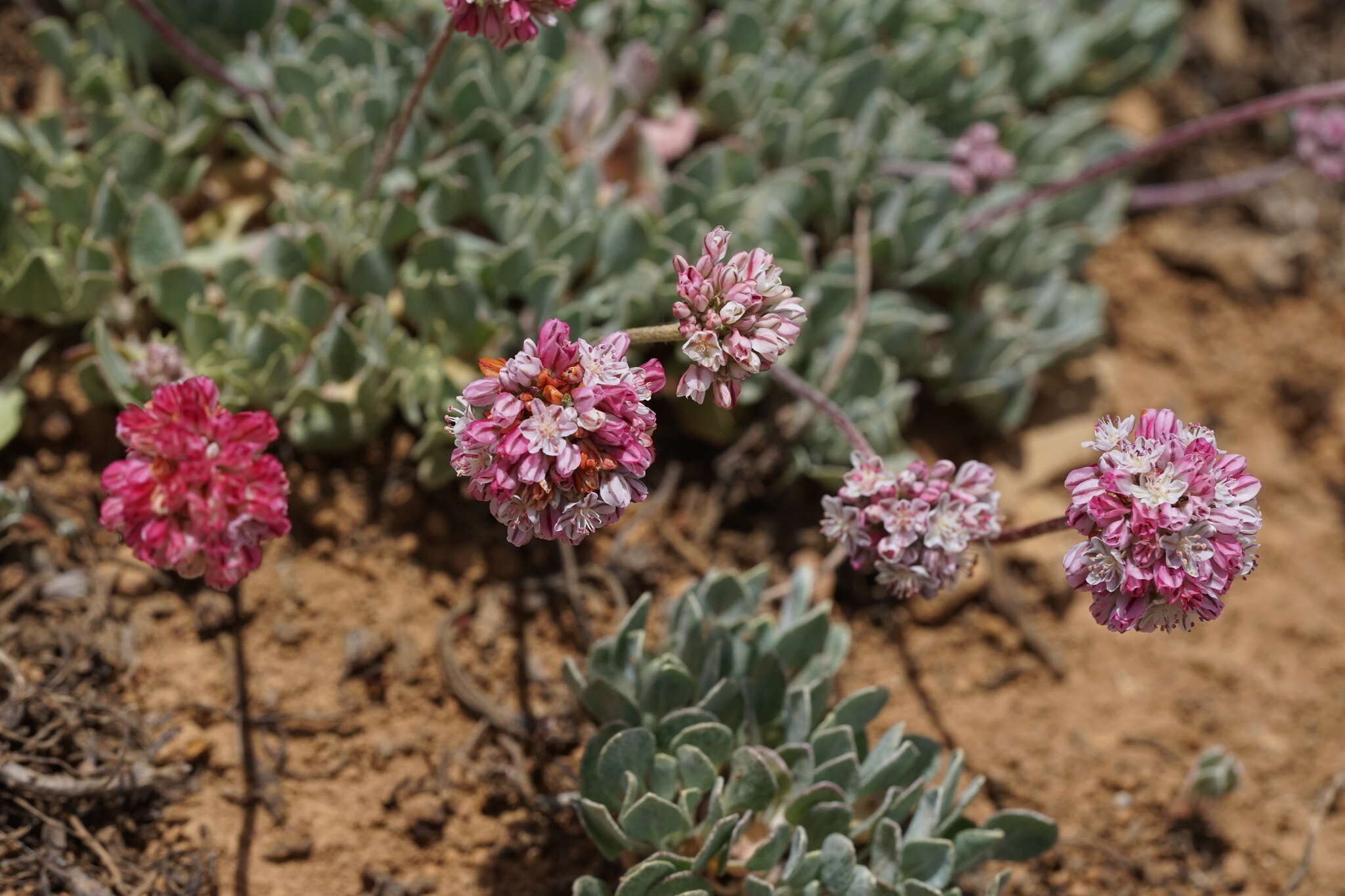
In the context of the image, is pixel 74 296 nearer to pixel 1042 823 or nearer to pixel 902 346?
pixel 902 346

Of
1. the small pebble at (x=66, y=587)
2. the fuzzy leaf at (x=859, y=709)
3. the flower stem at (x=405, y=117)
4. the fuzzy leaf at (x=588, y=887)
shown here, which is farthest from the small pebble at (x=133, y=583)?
the fuzzy leaf at (x=859, y=709)

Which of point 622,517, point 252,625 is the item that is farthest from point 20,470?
point 622,517

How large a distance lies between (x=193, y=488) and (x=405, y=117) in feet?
5.00

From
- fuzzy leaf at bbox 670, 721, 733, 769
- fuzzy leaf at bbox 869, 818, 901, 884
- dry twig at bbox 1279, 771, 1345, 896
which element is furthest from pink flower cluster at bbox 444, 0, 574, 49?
dry twig at bbox 1279, 771, 1345, 896

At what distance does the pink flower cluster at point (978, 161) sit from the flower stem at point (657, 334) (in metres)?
2.14

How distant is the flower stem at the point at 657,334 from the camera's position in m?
2.85

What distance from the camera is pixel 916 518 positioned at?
3129 millimetres

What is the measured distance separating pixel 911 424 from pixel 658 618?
1557mm

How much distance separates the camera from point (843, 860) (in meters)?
3.21

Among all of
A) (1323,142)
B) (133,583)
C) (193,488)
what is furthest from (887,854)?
(1323,142)

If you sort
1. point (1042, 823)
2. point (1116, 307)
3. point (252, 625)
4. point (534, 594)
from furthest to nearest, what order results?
point (1116, 307), point (534, 594), point (252, 625), point (1042, 823)

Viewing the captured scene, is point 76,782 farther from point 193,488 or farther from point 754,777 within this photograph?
point 754,777

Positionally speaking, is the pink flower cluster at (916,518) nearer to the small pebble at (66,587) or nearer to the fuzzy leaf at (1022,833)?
the fuzzy leaf at (1022,833)

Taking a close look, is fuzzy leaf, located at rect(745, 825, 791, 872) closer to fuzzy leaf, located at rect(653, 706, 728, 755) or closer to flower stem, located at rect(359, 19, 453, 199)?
fuzzy leaf, located at rect(653, 706, 728, 755)
